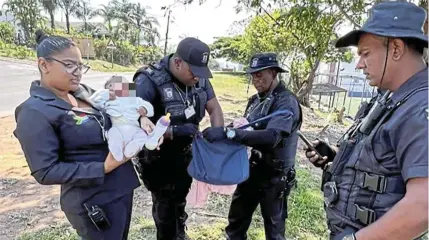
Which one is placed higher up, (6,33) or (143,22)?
(143,22)

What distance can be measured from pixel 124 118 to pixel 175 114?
82 cm

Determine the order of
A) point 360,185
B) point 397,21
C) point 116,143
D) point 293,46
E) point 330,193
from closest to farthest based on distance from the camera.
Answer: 1. point 397,21
2. point 360,185
3. point 330,193
4. point 116,143
5. point 293,46

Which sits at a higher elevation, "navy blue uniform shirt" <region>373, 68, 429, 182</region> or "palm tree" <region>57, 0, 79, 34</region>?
"palm tree" <region>57, 0, 79, 34</region>

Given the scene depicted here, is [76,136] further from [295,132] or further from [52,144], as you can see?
[295,132]

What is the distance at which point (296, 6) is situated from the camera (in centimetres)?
553

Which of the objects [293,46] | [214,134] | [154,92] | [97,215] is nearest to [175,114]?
[154,92]

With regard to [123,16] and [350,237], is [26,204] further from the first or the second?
[123,16]

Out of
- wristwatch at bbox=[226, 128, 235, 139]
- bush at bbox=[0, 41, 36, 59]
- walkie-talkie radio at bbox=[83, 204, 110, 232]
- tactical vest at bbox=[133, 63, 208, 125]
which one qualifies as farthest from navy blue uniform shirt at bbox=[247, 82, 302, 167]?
bush at bbox=[0, 41, 36, 59]

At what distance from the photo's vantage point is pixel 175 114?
8.62 feet

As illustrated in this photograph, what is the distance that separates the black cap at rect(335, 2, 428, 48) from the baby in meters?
1.12

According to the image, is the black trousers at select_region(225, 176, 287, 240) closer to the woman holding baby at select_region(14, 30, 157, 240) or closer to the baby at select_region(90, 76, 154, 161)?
the woman holding baby at select_region(14, 30, 157, 240)

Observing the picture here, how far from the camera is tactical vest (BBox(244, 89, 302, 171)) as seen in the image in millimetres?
2668

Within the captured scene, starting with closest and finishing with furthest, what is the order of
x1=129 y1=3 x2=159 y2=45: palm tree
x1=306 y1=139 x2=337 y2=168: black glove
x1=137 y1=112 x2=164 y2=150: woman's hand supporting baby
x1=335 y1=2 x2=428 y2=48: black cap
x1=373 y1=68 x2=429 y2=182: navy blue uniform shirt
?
x1=373 y1=68 x2=429 y2=182: navy blue uniform shirt, x1=335 y1=2 x2=428 y2=48: black cap, x1=137 y1=112 x2=164 y2=150: woman's hand supporting baby, x1=306 y1=139 x2=337 y2=168: black glove, x1=129 y1=3 x2=159 y2=45: palm tree

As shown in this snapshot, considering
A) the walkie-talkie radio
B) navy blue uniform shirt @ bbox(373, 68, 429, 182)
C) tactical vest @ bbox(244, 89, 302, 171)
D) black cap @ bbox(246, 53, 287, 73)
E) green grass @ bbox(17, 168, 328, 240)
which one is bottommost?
green grass @ bbox(17, 168, 328, 240)
